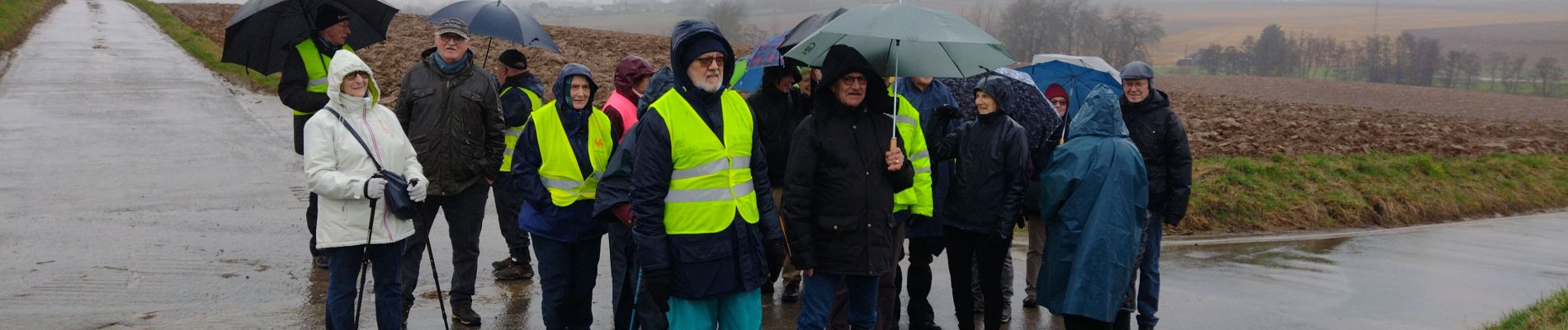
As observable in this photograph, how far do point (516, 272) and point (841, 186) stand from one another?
3.07m

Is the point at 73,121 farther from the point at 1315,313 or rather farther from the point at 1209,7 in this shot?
the point at 1209,7

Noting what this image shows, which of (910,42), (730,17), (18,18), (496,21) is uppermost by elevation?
(730,17)

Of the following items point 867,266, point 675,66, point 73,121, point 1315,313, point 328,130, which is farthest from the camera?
point 73,121

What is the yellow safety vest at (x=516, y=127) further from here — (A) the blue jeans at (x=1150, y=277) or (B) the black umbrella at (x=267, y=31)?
(A) the blue jeans at (x=1150, y=277)

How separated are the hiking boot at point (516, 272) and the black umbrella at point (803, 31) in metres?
2.27

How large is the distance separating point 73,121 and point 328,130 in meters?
11.1

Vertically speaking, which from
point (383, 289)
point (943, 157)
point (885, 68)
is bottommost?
point (383, 289)

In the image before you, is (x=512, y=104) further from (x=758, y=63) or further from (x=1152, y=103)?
(x=1152, y=103)

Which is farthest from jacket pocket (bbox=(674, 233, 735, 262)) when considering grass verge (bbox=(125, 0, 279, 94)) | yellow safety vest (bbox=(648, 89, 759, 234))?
grass verge (bbox=(125, 0, 279, 94))

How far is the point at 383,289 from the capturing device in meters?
5.44

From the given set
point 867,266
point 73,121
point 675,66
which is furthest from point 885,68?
point 73,121

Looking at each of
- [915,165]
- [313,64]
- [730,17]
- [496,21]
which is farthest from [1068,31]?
[313,64]

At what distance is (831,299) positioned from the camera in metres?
5.52

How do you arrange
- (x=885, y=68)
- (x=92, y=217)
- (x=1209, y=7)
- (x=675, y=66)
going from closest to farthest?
(x=675, y=66) < (x=885, y=68) < (x=92, y=217) < (x=1209, y=7)
